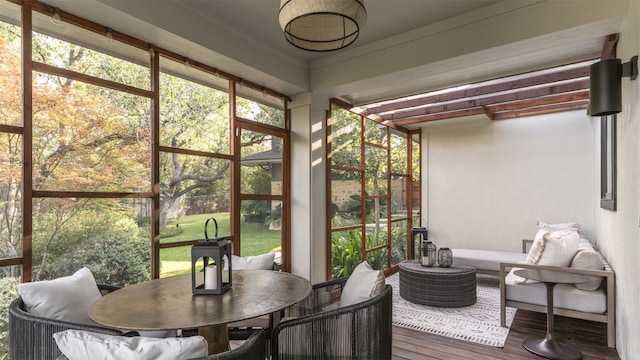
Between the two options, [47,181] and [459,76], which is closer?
[47,181]

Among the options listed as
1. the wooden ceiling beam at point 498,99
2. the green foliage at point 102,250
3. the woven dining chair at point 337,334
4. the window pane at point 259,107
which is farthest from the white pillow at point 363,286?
the wooden ceiling beam at point 498,99

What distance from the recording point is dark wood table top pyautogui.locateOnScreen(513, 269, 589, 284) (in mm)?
2986

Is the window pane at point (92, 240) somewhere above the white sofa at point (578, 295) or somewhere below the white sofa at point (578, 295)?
above

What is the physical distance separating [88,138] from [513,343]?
401 centimetres

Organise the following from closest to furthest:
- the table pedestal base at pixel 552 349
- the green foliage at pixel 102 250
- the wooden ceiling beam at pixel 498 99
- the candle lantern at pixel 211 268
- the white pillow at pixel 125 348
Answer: the white pillow at pixel 125 348
the candle lantern at pixel 211 268
the green foliage at pixel 102 250
the table pedestal base at pixel 552 349
the wooden ceiling beam at pixel 498 99

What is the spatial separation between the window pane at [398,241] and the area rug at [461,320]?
1.58 m

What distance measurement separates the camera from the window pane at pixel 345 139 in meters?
4.70

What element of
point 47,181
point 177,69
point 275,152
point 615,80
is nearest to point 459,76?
point 615,80

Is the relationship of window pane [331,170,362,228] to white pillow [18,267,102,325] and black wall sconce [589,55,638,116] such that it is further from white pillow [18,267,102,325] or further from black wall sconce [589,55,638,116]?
Result: white pillow [18,267,102,325]

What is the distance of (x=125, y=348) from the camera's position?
3.65 feet

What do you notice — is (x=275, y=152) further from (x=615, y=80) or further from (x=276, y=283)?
(x=615, y=80)

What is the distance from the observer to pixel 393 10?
3.08 meters

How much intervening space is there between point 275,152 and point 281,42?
128 cm

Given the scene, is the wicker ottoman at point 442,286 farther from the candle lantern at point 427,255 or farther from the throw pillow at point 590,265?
the throw pillow at point 590,265
